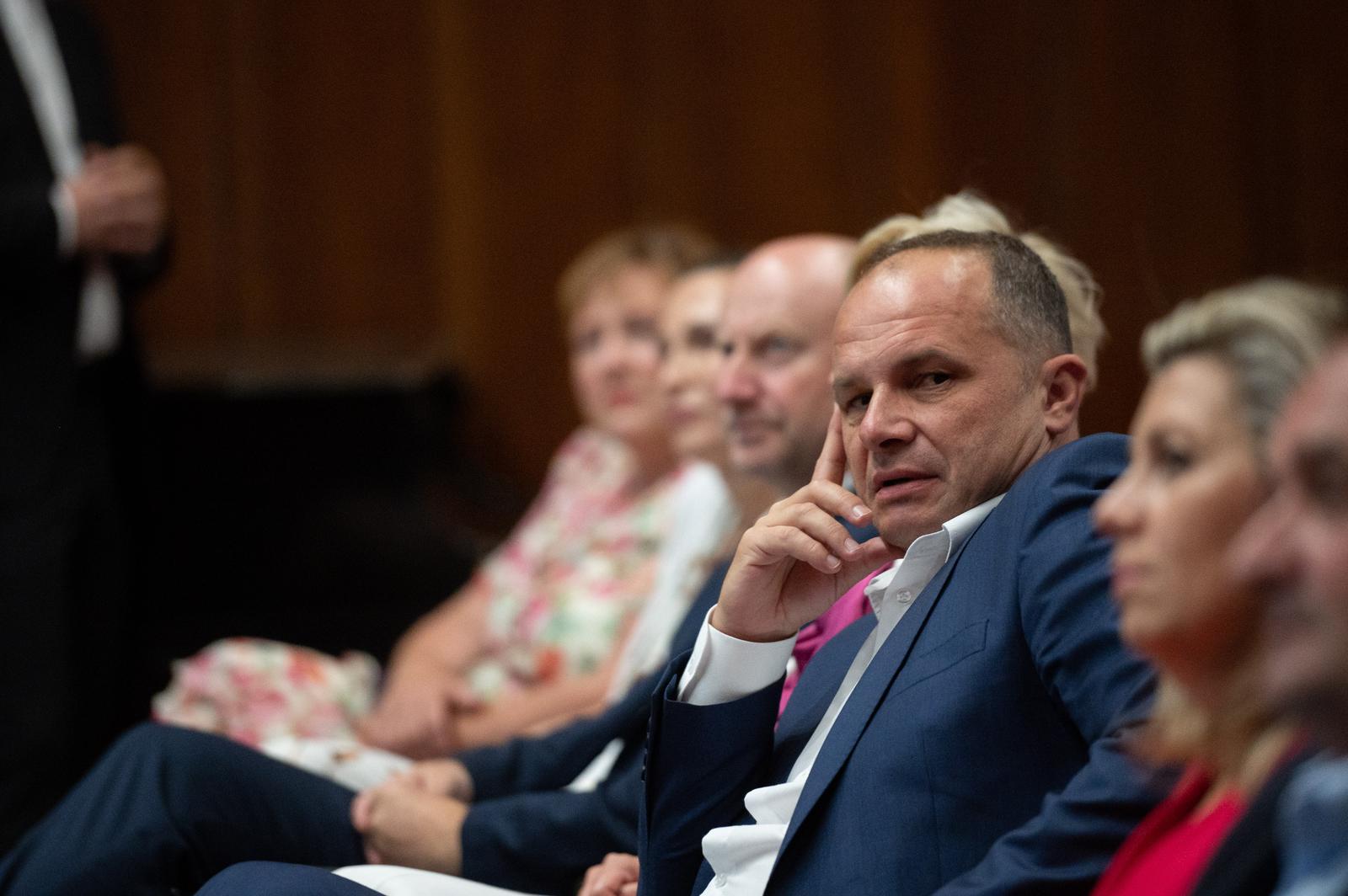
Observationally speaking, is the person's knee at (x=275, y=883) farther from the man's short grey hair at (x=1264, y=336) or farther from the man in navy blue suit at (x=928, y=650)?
the man's short grey hair at (x=1264, y=336)

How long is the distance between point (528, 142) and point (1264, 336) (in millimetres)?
3382

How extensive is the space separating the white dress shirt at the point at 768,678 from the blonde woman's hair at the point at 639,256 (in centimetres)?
179

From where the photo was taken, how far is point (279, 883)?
141cm

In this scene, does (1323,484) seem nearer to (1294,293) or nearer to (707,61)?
(1294,293)

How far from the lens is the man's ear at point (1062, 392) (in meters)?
1.44

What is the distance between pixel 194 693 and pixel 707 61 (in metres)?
2.30

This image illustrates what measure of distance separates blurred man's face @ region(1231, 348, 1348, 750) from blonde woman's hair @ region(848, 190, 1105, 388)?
66 centimetres

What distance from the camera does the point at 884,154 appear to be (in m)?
3.94

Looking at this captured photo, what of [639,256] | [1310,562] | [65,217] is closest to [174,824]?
[1310,562]

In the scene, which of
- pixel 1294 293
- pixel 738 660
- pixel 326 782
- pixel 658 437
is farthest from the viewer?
pixel 658 437

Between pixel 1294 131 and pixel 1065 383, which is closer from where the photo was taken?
pixel 1065 383

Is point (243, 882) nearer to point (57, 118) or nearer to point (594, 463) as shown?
point (594, 463)

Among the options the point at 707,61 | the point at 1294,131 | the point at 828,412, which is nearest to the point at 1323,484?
the point at 828,412

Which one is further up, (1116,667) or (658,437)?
(1116,667)
